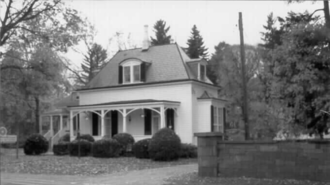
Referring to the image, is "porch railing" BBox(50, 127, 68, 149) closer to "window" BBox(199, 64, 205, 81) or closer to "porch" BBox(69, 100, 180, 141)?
"porch" BBox(69, 100, 180, 141)

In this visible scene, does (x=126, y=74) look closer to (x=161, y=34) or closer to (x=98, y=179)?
(x=98, y=179)

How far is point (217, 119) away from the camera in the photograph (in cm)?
3303

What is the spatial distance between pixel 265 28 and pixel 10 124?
3496 centimetres

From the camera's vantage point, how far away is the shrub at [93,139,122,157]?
26.7 meters

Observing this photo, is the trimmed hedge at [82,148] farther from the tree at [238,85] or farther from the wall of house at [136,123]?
the tree at [238,85]

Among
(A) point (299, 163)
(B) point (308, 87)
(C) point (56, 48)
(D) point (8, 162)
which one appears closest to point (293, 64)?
(B) point (308, 87)

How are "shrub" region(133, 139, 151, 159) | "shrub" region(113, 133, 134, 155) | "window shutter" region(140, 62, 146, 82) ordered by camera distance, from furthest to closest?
"window shutter" region(140, 62, 146, 82)
"shrub" region(113, 133, 134, 155)
"shrub" region(133, 139, 151, 159)

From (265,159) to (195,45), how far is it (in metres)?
52.1

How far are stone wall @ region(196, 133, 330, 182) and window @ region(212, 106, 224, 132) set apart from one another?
53.4ft

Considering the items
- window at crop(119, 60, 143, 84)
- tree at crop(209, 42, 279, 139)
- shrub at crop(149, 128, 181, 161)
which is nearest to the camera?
shrub at crop(149, 128, 181, 161)

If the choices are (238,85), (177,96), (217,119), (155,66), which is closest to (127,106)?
(177,96)

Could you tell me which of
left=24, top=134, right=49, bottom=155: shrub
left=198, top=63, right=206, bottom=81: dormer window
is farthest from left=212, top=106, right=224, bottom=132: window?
left=24, top=134, right=49, bottom=155: shrub

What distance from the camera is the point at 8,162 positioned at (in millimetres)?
25359

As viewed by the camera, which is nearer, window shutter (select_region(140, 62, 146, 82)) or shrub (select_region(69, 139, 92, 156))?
shrub (select_region(69, 139, 92, 156))
